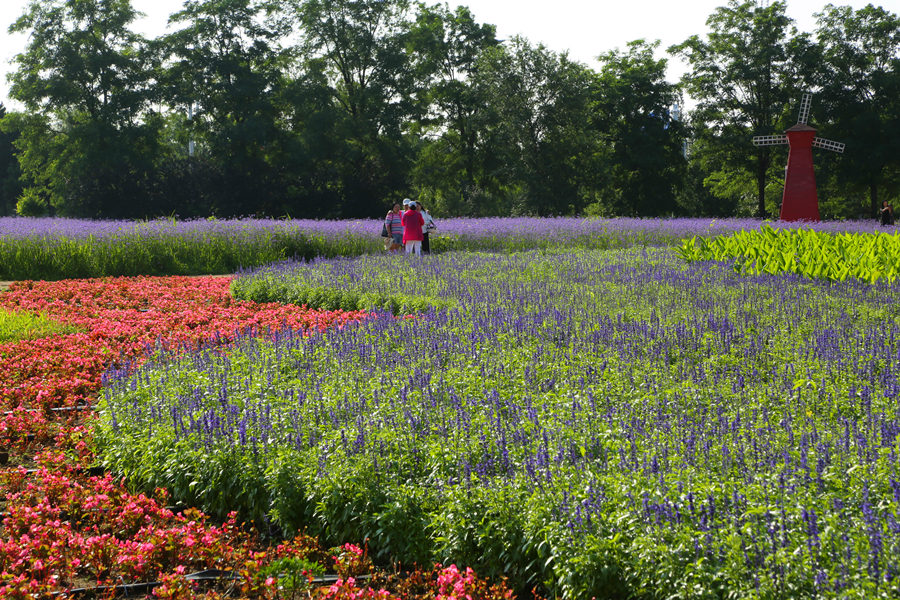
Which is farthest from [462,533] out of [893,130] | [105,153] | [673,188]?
[673,188]

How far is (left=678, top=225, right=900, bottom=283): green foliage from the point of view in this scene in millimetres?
10656

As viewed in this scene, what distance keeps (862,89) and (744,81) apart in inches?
263

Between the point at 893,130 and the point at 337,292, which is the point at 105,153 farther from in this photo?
the point at 893,130

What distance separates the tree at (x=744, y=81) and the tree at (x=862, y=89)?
190 cm

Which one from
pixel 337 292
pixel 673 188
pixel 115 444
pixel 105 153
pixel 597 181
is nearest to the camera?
pixel 115 444

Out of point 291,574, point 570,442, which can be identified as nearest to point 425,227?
point 570,442

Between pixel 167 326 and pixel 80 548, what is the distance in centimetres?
655

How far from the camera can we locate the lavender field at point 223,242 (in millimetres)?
18719

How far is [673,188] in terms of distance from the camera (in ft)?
183

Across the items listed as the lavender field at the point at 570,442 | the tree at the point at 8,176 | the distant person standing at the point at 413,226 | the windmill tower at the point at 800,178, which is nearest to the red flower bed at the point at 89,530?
the lavender field at the point at 570,442

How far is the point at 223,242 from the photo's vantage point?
807 inches

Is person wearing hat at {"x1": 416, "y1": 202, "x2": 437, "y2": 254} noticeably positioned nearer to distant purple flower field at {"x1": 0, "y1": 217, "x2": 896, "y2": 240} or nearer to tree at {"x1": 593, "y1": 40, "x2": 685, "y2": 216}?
distant purple flower field at {"x1": 0, "y1": 217, "x2": 896, "y2": 240}

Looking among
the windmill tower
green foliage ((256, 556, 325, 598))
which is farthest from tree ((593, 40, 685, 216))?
green foliage ((256, 556, 325, 598))

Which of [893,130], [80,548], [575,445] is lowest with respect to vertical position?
[80,548]
